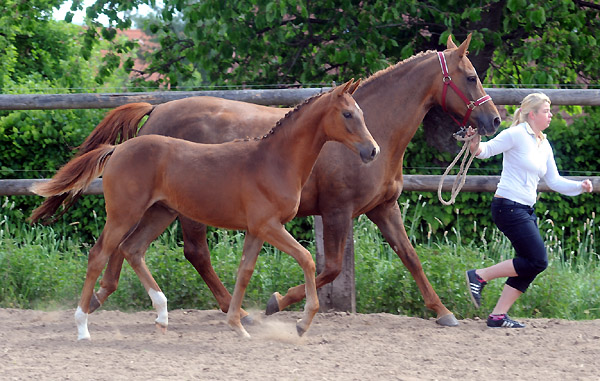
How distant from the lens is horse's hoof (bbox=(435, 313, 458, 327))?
18.2 feet

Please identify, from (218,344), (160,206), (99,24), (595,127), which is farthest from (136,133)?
(595,127)

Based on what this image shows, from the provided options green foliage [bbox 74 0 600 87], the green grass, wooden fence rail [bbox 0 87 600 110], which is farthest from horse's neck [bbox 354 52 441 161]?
green foliage [bbox 74 0 600 87]

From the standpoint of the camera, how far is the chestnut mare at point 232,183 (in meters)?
4.84

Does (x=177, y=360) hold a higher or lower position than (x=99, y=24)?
lower

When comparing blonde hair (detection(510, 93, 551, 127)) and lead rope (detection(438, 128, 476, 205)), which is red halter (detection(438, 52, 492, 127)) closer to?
lead rope (detection(438, 128, 476, 205))

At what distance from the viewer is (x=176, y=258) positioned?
6.59 metres

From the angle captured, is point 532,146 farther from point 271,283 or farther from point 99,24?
point 99,24

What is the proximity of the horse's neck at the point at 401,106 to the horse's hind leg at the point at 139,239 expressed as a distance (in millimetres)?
1585

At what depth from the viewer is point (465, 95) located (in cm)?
534

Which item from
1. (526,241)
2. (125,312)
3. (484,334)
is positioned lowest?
(125,312)

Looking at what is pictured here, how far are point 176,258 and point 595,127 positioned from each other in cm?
440

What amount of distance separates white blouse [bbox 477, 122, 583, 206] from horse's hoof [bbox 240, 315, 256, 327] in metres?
1.96

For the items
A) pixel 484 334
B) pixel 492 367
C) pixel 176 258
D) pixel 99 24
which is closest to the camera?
pixel 492 367

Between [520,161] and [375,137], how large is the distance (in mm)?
997
